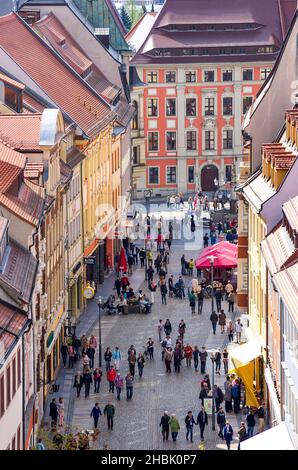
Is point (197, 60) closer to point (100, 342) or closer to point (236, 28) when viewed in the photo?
point (236, 28)

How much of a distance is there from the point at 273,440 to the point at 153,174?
78489 mm

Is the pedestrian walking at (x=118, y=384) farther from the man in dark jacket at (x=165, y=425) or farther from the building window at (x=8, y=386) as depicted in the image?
the building window at (x=8, y=386)

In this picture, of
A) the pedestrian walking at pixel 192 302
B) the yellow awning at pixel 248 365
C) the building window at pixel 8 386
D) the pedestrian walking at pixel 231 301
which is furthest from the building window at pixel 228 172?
the building window at pixel 8 386

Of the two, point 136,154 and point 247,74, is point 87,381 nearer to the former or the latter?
point 136,154

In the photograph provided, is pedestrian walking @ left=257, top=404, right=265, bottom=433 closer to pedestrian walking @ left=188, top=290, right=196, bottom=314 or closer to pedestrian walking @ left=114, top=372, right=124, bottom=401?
pedestrian walking @ left=114, top=372, right=124, bottom=401

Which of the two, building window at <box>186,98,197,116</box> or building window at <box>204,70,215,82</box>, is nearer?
building window at <box>204,70,215,82</box>

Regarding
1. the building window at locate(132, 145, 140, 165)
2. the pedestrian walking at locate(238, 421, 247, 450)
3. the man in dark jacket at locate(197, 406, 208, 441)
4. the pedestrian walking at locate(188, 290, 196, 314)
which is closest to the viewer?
the pedestrian walking at locate(238, 421, 247, 450)

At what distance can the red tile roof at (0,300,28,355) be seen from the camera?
Result: 1495 inches

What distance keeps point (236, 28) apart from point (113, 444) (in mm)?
74402

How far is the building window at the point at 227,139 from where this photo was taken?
121m

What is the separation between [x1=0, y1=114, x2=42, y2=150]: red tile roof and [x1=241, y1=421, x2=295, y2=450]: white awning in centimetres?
1614

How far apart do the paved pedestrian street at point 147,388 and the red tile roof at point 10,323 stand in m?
3.45

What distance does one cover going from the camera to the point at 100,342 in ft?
200

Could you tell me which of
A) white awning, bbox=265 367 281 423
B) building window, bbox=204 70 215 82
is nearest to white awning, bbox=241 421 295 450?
white awning, bbox=265 367 281 423
